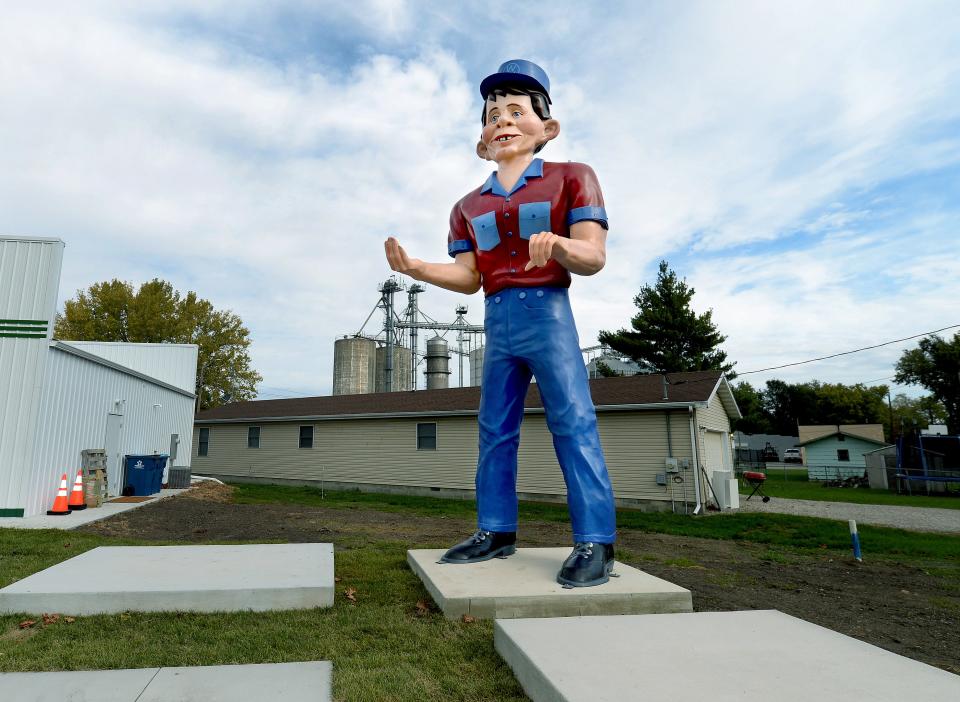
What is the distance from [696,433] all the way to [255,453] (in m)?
17.1

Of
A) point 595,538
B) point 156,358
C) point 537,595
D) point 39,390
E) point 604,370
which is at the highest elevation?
point 604,370

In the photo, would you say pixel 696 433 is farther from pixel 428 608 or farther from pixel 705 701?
pixel 705 701

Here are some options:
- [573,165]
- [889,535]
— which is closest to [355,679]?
[573,165]

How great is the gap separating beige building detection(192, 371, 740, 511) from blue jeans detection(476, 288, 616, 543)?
10614 mm

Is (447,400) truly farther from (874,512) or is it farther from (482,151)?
(482,151)

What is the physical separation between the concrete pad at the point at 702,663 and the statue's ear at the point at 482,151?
3.90 metres

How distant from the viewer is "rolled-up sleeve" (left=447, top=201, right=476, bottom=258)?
5.23 m

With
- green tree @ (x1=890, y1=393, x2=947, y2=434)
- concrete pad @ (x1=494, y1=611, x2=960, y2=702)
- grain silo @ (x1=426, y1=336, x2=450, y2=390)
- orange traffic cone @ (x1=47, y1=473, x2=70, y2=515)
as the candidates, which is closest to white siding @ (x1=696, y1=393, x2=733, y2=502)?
concrete pad @ (x1=494, y1=611, x2=960, y2=702)

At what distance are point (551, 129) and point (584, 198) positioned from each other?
0.98 metres

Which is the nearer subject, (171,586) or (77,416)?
(171,586)

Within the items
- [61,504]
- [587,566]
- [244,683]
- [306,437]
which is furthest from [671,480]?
[306,437]

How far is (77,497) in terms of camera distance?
35.2 feet

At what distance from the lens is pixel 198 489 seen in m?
15.9

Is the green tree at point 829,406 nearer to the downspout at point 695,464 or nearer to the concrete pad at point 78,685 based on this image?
the downspout at point 695,464
